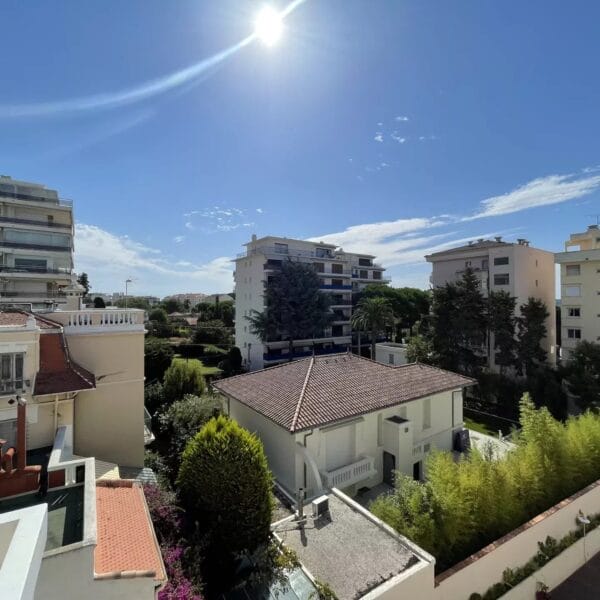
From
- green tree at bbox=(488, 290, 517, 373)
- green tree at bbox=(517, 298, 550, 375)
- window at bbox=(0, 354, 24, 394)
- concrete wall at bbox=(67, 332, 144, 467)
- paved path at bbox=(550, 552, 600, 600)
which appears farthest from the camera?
green tree at bbox=(488, 290, 517, 373)

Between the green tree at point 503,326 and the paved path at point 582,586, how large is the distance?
2292 cm

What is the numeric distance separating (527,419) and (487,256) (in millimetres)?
30497

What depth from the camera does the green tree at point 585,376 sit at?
79.7ft

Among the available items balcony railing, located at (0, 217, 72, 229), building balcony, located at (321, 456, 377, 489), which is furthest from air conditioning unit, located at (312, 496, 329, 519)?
balcony railing, located at (0, 217, 72, 229)

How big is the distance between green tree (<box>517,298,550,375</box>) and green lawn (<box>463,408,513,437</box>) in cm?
642

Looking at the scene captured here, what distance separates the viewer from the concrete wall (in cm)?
1070

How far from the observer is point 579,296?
31062 millimetres

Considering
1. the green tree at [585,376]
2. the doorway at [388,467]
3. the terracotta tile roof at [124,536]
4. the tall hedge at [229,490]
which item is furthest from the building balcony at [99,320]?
the green tree at [585,376]

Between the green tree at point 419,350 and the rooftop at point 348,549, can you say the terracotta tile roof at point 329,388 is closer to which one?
the rooftop at point 348,549

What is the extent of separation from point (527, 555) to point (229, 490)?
831 centimetres

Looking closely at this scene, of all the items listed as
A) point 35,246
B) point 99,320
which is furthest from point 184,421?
point 35,246

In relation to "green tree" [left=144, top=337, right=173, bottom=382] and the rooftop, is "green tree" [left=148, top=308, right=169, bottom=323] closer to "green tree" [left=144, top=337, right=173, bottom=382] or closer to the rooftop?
"green tree" [left=144, top=337, right=173, bottom=382]

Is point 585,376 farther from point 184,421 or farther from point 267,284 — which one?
point 267,284

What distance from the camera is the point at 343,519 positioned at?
9.14 metres
